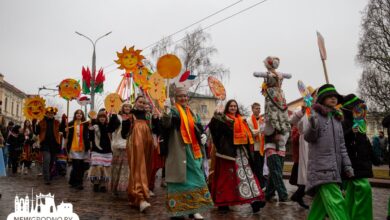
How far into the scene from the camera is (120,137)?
28.8ft

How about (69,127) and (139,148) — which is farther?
(69,127)

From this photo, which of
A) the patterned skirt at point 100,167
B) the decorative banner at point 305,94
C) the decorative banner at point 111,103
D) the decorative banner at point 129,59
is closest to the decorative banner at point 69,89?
the decorative banner at point 111,103

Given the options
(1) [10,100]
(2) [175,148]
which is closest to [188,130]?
(2) [175,148]

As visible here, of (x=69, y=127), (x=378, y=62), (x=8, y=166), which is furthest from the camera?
(x=378, y=62)

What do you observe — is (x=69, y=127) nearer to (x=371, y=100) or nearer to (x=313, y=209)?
(x=313, y=209)

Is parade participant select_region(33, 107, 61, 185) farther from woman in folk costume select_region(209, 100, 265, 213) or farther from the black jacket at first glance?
the black jacket

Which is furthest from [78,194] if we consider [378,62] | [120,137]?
[378,62]

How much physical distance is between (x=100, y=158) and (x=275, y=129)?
4141mm

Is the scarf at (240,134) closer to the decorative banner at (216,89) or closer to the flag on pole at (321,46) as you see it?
the decorative banner at (216,89)

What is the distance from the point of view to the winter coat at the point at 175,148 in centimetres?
612

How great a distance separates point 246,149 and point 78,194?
4.01m

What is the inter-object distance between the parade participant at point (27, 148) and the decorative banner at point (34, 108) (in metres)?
4.18

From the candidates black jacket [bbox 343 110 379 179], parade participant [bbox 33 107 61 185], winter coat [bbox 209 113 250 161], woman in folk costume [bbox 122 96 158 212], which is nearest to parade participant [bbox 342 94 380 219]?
black jacket [bbox 343 110 379 179]

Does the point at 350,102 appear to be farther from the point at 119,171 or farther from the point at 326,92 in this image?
the point at 119,171
